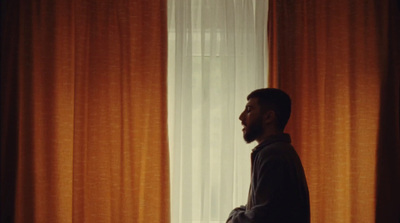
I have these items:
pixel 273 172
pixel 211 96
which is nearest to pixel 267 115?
pixel 273 172

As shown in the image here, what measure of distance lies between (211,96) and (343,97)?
0.92m

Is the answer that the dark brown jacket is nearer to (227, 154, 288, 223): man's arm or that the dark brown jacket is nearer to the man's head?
(227, 154, 288, 223): man's arm

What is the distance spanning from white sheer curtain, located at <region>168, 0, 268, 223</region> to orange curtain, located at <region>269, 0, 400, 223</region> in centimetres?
17

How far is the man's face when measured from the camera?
168 cm

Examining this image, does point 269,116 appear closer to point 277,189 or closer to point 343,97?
point 277,189

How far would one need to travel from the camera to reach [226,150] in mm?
2656

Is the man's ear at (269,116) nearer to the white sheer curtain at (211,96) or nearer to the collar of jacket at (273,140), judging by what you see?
the collar of jacket at (273,140)

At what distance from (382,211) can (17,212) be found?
8.11ft

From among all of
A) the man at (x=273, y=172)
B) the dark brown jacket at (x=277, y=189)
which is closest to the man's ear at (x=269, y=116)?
the man at (x=273, y=172)

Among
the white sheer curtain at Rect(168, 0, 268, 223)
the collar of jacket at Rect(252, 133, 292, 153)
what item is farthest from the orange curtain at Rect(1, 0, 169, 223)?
the collar of jacket at Rect(252, 133, 292, 153)

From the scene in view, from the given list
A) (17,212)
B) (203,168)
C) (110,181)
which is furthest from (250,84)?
(17,212)

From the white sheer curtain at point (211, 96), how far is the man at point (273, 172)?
98 cm

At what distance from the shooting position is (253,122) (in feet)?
5.55

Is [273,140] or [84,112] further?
[84,112]
